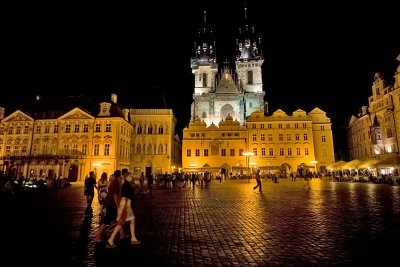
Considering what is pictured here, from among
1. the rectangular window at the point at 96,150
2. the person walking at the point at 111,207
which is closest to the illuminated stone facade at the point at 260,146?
the rectangular window at the point at 96,150

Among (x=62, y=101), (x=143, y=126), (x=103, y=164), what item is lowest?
(x=103, y=164)

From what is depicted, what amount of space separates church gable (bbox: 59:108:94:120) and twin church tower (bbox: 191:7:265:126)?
28.9m

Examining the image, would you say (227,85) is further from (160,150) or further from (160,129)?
(160,150)

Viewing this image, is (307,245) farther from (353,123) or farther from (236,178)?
(353,123)

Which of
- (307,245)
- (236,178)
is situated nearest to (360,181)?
(236,178)

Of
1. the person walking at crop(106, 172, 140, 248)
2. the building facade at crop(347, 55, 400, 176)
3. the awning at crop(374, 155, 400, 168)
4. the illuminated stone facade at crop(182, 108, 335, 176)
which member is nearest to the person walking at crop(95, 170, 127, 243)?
the person walking at crop(106, 172, 140, 248)

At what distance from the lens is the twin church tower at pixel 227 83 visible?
70688 millimetres

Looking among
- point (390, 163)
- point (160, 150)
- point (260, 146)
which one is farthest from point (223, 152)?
point (390, 163)

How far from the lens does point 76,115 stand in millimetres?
47844

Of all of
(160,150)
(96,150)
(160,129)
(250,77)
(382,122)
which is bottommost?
(96,150)

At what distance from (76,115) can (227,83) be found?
39.7 m

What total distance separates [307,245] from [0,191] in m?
21.7

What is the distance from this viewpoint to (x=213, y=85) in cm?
7519

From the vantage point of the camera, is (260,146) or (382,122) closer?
(382,122)
